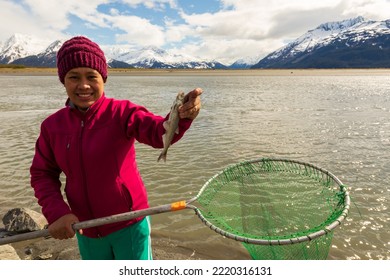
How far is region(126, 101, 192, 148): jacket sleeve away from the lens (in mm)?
3086

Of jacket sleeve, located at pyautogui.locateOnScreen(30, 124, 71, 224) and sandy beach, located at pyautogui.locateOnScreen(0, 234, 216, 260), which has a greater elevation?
jacket sleeve, located at pyautogui.locateOnScreen(30, 124, 71, 224)

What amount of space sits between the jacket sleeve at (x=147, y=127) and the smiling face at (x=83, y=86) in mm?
460

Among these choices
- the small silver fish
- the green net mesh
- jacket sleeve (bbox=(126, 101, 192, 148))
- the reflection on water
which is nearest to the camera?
the small silver fish

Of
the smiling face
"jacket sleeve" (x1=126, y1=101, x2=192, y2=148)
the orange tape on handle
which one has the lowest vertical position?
the orange tape on handle

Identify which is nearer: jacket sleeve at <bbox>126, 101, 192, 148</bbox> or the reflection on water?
jacket sleeve at <bbox>126, 101, 192, 148</bbox>

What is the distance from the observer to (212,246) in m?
6.55

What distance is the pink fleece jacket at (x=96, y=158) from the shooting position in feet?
10.8

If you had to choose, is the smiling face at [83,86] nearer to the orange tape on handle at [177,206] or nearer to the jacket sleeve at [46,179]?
the jacket sleeve at [46,179]

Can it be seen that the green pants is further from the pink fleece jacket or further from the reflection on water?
the reflection on water

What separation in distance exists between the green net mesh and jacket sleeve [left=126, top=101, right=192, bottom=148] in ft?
5.17

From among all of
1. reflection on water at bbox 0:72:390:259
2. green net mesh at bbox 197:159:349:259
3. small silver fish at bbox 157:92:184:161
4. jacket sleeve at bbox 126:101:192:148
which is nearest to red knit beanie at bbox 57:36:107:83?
jacket sleeve at bbox 126:101:192:148

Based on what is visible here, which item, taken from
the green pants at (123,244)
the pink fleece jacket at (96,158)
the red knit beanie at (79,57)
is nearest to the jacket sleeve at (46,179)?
the pink fleece jacket at (96,158)
